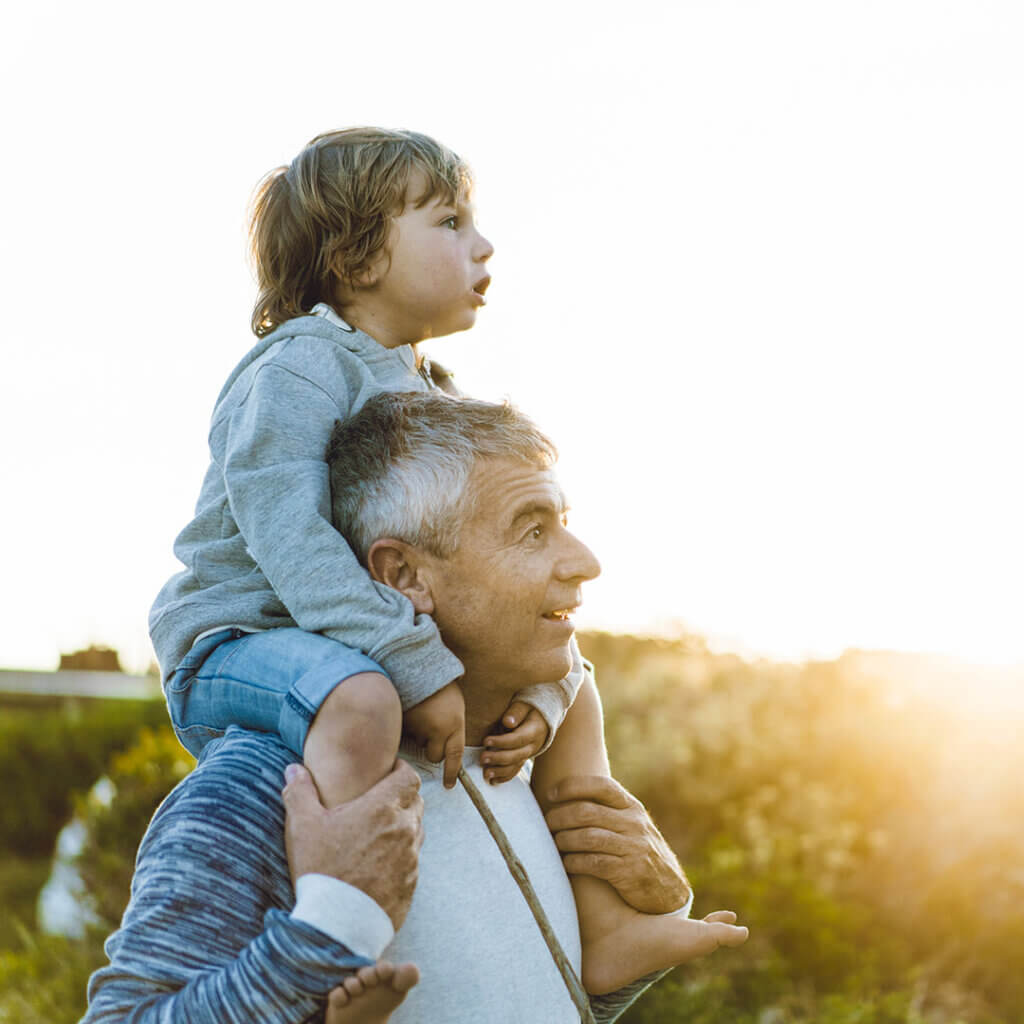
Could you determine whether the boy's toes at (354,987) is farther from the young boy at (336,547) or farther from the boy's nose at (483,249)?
the boy's nose at (483,249)

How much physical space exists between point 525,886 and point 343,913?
520mm

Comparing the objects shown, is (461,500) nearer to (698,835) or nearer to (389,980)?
(389,980)

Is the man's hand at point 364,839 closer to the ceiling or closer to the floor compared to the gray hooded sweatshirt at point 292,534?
closer to the floor

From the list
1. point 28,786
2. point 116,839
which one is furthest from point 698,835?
point 28,786

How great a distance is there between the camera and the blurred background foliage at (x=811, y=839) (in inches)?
234

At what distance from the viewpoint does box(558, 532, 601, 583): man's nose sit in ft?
7.23

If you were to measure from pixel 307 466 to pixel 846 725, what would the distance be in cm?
657

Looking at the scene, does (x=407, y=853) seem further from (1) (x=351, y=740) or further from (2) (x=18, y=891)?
(2) (x=18, y=891)

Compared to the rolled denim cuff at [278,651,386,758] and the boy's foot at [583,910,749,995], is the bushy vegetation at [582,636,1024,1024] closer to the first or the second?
the boy's foot at [583,910,749,995]

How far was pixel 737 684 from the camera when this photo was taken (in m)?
9.15

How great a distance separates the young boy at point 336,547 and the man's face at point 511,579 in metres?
0.06

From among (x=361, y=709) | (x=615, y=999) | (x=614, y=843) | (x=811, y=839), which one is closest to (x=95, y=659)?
(x=811, y=839)

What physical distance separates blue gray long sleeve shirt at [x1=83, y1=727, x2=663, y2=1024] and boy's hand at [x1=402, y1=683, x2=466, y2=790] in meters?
0.24

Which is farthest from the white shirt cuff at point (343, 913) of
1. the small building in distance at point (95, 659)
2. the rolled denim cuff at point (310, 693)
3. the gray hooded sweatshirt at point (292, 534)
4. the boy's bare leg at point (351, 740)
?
the small building in distance at point (95, 659)
